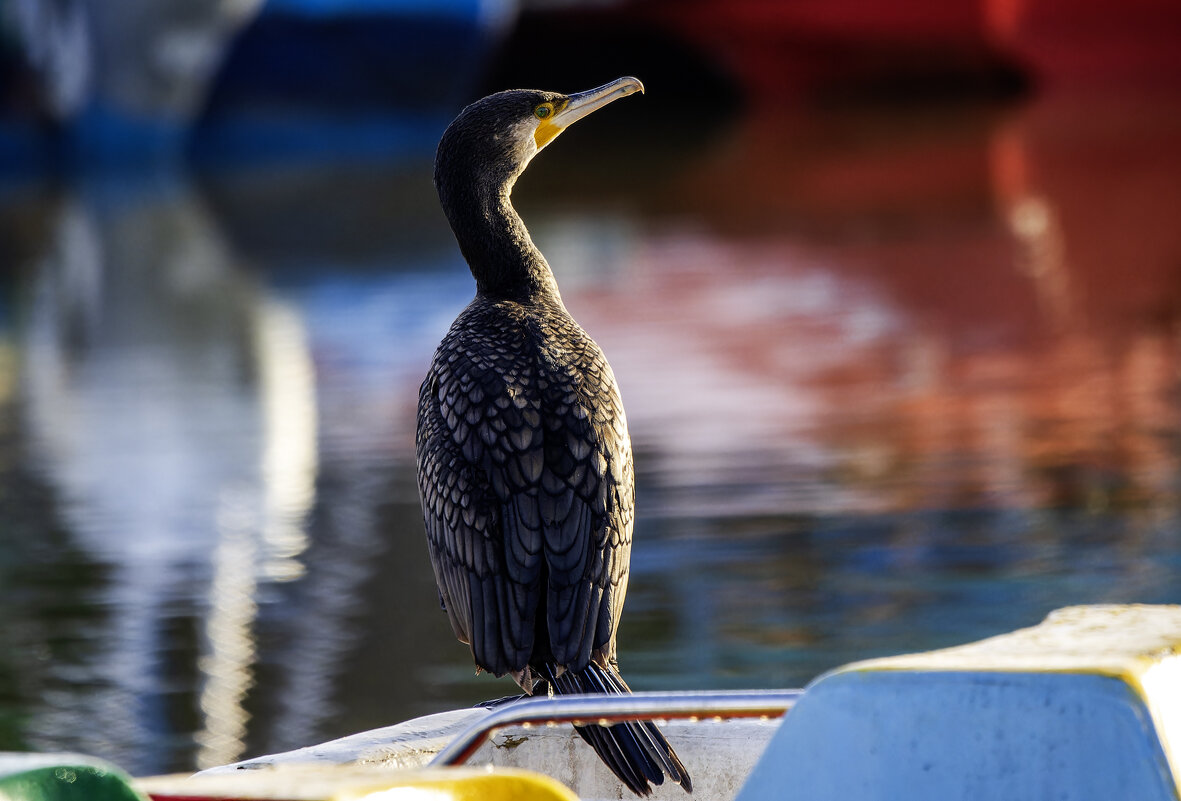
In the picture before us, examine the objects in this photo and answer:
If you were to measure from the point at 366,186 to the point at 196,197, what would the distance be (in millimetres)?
1801

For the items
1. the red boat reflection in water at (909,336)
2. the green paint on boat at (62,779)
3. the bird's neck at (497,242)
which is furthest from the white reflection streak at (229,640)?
the green paint on boat at (62,779)

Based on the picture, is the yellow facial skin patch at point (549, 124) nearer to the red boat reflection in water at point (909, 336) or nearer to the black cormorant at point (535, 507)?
the black cormorant at point (535, 507)

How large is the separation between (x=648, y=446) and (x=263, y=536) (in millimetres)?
1609

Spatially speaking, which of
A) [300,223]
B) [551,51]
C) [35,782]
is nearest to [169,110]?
[300,223]

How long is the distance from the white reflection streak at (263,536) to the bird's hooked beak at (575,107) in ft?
6.10

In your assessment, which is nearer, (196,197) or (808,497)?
(808,497)

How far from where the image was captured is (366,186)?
832 inches

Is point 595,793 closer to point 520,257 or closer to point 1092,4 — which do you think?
point 520,257

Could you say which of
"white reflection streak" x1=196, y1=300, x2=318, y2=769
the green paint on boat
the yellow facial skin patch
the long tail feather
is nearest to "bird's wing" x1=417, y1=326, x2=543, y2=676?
the long tail feather

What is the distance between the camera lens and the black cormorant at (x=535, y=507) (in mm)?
3264

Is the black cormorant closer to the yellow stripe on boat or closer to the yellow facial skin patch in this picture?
the yellow facial skin patch

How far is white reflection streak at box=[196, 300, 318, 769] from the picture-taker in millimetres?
5281

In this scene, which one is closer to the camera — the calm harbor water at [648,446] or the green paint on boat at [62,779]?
the green paint on boat at [62,779]

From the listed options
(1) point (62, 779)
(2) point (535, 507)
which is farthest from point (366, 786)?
(2) point (535, 507)
